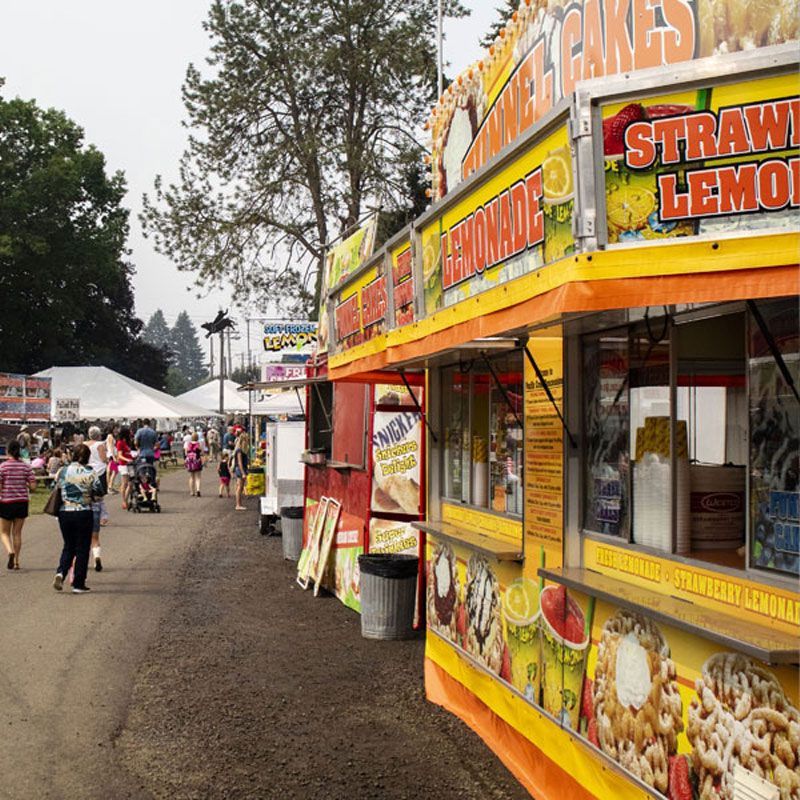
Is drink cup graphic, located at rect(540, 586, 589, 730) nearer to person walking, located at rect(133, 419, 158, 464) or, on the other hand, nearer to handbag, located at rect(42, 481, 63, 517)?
handbag, located at rect(42, 481, 63, 517)

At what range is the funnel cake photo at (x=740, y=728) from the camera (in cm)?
382

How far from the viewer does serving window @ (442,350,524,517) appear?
23.6 ft

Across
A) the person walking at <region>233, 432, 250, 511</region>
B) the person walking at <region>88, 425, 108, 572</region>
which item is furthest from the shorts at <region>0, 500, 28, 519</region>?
the person walking at <region>233, 432, 250, 511</region>

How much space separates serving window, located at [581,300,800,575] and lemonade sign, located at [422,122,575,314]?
0.71 meters

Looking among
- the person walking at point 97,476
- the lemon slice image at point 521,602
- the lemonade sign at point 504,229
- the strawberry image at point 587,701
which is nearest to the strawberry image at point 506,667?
the lemon slice image at point 521,602

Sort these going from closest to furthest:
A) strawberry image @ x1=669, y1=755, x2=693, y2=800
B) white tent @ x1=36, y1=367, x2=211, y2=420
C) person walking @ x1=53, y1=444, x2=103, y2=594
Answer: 1. strawberry image @ x1=669, y1=755, x2=693, y2=800
2. person walking @ x1=53, y1=444, x2=103, y2=594
3. white tent @ x1=36, y1=367, x2=211, y2=420

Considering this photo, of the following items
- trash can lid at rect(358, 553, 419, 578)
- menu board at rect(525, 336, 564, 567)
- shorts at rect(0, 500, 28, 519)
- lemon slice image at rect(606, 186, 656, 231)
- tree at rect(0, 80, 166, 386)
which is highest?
tree at rect(0, 80, 166, 386)

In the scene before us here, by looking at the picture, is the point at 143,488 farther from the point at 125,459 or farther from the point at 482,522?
the point at 482,522

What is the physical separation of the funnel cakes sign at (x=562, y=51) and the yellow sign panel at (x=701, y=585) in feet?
6.85

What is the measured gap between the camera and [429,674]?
858 centimetres

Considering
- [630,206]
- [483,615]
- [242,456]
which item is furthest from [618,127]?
[242,456]

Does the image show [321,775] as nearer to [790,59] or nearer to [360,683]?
[360,683]

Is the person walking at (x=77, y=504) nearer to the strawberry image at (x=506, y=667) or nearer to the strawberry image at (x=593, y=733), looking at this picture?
the strawberry image at (x=506, y=667)

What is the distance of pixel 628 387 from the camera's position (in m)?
5.47
